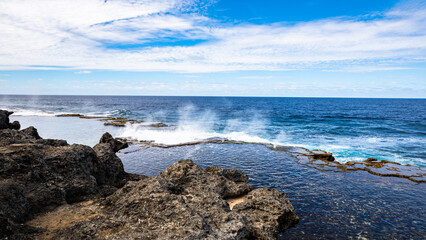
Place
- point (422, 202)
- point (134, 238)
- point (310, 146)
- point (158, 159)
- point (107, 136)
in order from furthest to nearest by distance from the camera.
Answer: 1. point (310, 146)
2. point (107, 136)
3. point (158, 159)
4. point (422, 202)
5. point (134, 238)

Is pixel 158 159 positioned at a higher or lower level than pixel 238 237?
lower

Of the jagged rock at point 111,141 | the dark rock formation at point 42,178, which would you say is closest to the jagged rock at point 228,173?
the dark rock formation at point 42,178

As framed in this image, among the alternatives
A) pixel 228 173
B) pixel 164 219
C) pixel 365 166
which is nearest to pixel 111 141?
pixel 228 173

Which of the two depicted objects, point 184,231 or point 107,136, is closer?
point 184,231

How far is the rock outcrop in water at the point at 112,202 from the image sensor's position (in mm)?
7301

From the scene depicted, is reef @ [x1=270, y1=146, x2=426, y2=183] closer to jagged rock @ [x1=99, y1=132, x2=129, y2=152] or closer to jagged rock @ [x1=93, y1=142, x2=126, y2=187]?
jagged rock @ [x1=93, y1=142, x2=126, y2=187]

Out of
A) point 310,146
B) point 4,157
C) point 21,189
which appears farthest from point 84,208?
point 310,146

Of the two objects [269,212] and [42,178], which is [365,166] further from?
[42,178]

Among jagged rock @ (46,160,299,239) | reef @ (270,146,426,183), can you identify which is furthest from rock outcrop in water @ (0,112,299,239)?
reef @ (270,146,426,183)

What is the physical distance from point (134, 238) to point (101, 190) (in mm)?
7002

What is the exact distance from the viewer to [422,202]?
15781 mm

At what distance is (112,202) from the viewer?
32.1 feet

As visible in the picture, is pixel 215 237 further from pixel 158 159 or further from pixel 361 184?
pixel 158 159

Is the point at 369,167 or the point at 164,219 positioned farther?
the point at 369,167
